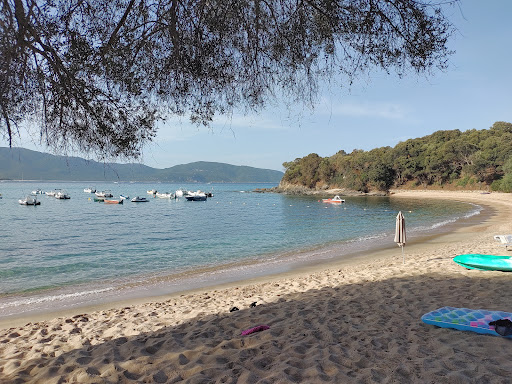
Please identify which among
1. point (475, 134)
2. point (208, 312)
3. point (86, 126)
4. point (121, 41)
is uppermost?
point (475, 134)

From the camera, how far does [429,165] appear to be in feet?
252

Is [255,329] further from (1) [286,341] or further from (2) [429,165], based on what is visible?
(2) [429,165]

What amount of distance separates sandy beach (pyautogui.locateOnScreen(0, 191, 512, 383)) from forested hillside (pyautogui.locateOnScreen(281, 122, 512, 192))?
62.3 metres

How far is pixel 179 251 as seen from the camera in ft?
61.2

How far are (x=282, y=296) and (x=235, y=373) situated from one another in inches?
160

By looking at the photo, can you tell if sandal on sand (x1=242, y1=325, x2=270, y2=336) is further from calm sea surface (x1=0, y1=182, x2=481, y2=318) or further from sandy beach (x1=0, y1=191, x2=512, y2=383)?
calm sea surface (x1=0, y1=182, x2=481, y2=318)

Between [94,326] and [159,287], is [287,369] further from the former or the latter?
[159,287]

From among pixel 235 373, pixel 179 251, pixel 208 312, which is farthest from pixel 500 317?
pixel 179 251

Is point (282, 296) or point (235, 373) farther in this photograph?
point (282, 296)

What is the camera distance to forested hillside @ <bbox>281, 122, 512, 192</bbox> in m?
65.6

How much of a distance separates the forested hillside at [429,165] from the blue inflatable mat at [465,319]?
63.2 meters

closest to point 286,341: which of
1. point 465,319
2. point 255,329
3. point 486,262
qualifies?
A: point 255,329

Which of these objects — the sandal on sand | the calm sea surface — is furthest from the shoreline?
the sandal on sand

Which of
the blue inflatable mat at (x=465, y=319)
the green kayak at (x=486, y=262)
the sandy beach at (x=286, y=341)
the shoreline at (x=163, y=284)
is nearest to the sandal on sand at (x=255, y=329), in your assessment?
the sandy beach at (x=286, y=341)
